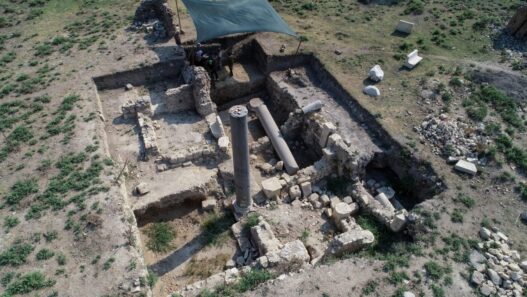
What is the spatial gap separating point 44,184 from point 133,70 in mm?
8113

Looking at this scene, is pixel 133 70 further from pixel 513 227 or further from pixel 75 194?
pixel 513 227

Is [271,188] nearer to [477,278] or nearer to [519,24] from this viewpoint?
[477,278]

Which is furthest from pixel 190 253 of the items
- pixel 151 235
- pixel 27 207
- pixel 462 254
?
pixel 462 254

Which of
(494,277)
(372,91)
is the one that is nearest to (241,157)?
(372,91)

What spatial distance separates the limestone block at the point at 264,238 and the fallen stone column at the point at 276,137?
3536mm

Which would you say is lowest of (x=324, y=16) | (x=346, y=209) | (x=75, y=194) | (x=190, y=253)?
(x=190, y=253)

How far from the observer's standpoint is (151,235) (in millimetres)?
14594

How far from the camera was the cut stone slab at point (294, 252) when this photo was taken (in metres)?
12.4

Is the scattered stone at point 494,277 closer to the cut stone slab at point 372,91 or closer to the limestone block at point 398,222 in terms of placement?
the limestone block at point 398,222

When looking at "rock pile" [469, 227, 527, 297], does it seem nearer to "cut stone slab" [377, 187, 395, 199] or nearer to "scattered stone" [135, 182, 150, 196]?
"cut stone slab" [377, 187, 395, 199]

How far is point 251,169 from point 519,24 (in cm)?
1905

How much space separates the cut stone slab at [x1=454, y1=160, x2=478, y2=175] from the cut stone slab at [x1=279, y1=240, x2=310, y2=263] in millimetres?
7345

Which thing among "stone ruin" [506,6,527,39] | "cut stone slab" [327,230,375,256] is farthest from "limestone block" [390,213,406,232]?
"stone ruin" [506,6,527,39]

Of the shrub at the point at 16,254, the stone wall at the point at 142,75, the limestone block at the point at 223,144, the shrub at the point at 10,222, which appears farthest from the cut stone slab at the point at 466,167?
the shrub at the point at 10,222
